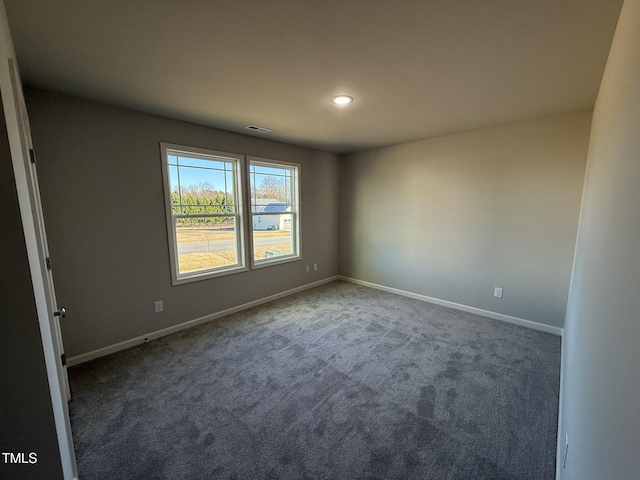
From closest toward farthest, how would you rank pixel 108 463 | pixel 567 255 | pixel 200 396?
pixel 108 463, pixel 200 396, pixel 567 255

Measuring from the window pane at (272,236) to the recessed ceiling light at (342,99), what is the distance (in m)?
2.03

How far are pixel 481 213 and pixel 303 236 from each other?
2.66m

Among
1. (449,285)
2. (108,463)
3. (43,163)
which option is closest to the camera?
(108,463)

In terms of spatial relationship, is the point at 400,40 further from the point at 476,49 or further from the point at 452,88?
the point at 452,88

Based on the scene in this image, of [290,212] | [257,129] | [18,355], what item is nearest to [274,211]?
[290,212]

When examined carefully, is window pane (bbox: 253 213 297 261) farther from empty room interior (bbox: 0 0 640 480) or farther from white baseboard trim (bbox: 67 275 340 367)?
white baseboard trim (bbox: 67 275 340 367)

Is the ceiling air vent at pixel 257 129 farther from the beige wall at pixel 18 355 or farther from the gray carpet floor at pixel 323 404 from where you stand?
the beige wall at pixel 18 355

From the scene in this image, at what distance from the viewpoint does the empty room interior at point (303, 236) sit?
1006mm

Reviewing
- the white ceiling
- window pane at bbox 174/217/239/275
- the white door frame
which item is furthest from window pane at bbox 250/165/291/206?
the white door frame

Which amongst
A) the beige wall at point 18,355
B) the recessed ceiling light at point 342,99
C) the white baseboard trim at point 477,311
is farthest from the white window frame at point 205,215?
the white baseboard trim at point 477,311

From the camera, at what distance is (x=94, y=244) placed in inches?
99.7

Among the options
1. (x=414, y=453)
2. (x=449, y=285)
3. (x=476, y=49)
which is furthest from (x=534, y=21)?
(x=449, y=285)

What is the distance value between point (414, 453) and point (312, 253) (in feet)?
11.2

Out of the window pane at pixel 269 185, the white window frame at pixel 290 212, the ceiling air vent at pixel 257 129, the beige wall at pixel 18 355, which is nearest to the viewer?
the beige wall at pixel 18 355
